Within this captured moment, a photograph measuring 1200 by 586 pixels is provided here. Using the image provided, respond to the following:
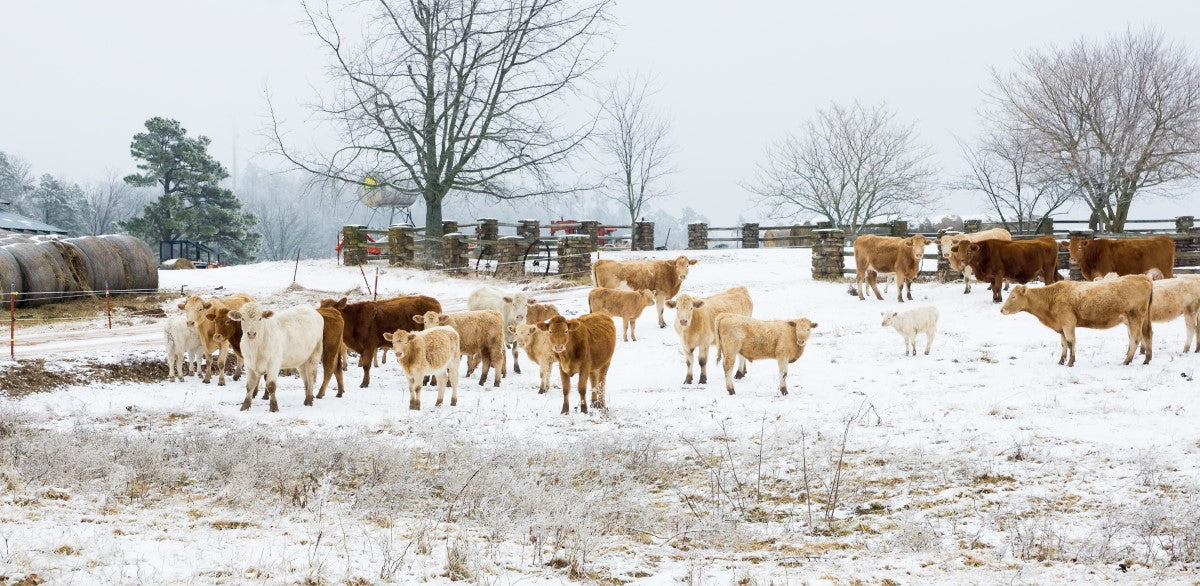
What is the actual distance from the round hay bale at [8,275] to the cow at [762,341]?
15.0 meters

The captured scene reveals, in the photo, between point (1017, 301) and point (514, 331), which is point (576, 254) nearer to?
point (514, 331)

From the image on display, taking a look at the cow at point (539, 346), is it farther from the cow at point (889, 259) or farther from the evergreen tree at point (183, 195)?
the evergreen tree at point (183, 195)

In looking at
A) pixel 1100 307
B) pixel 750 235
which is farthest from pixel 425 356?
pixel 750 235

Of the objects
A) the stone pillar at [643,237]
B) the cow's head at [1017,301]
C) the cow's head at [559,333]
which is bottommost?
the cow's head at [559,333]

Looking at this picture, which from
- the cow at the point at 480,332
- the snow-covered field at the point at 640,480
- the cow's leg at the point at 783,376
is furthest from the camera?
the cow at the point at 480,332

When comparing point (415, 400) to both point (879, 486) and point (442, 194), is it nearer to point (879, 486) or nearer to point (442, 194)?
point (879, 486)

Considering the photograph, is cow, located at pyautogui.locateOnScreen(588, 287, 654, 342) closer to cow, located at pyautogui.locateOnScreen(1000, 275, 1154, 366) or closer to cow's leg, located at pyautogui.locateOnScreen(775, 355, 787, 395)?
cow's leg, located at pyautogui.locateOnScreen(775, 355, 787, 395)

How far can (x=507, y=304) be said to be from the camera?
14789mm

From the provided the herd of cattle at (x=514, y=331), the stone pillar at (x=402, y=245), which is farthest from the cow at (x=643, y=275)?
the stone pillar at (x=402, y=245)

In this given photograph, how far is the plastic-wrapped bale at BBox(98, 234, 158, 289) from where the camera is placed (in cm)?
2281

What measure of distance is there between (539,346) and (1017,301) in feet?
22.2

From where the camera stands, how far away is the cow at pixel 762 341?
37.8ft

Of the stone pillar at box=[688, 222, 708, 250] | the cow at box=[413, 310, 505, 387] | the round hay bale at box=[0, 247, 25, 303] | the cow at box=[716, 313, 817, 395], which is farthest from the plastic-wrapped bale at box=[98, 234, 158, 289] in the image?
the stone pillar at box=[688, 222, 708, 250]

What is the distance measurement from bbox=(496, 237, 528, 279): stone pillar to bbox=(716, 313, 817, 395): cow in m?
A: 15.9
